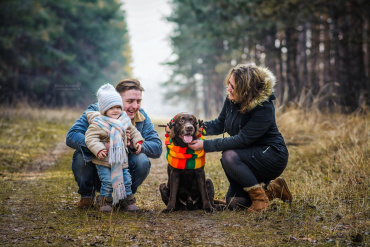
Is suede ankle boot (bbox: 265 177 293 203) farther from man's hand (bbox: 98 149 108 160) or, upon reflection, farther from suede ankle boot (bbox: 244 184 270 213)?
man's hand (bbox: 98 149 108 160)

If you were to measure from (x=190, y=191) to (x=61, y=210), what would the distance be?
59.0 inches

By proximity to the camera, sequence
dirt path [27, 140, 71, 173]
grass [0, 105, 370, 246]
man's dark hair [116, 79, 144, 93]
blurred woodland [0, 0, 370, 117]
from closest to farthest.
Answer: grass [0, 105, 370, 246], man's dark hair [116, 79, 144, 93], dirt path [27, 140, 71, 173], blurred woodland [0, 0, 370, 117]

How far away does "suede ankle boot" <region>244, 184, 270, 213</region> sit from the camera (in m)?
3.65

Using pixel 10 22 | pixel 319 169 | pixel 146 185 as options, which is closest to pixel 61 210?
pixel 146 185

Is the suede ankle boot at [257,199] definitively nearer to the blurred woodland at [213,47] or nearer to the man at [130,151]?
the man at [130,151]

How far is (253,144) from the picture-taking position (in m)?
3.89

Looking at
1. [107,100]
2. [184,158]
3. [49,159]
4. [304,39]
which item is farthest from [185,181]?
[304,39]

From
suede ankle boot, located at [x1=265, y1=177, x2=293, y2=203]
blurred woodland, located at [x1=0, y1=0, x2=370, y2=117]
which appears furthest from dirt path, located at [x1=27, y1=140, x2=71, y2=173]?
suede ankle boot, located at [x1=265, y1=177, x2=293, y2=203]

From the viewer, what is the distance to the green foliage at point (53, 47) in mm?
15095

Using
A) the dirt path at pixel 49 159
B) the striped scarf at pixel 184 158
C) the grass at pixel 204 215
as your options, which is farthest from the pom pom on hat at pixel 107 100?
the dirt path at pixel 49 159

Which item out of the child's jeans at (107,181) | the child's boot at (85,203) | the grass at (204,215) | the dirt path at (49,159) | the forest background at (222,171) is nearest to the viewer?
the grass at (204,215)

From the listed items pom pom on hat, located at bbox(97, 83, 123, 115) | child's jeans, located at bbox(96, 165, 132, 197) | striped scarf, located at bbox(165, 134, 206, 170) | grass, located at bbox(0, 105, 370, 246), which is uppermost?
pom pom on hat, located at bbox(97, 83, 123, 115)

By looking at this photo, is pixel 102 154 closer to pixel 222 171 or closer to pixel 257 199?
pixel 257 199

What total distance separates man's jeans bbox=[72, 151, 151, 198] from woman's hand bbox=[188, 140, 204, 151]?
2.06 feet
